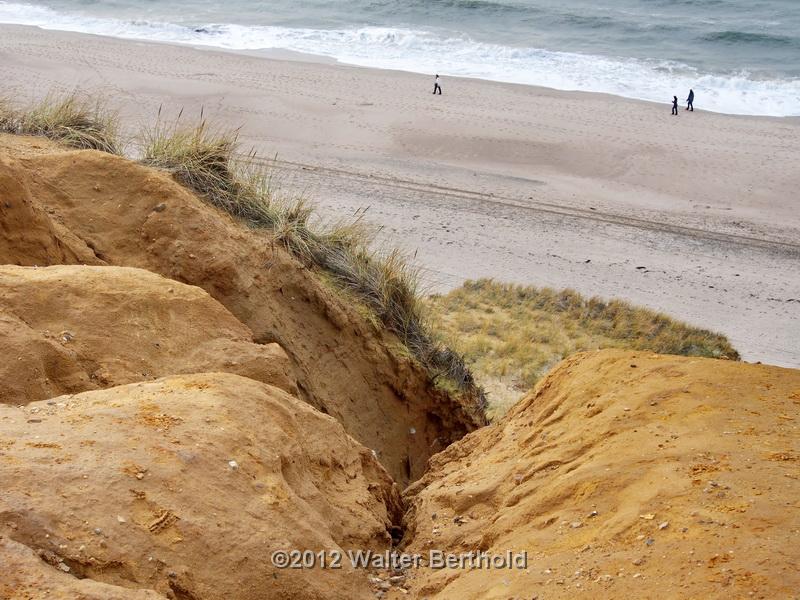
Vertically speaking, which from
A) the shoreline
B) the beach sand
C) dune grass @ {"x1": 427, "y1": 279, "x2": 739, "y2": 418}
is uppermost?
the shoreline

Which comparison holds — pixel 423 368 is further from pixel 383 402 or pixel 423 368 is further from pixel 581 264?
pixel 581 264

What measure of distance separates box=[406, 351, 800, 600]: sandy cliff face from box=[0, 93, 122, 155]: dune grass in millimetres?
5829

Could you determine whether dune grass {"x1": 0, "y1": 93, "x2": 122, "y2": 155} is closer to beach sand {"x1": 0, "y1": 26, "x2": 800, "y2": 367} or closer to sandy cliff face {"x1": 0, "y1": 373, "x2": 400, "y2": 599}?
sandy cliff face {"x1": 0, "y1": 373, "x2": 400, "y2": 599}

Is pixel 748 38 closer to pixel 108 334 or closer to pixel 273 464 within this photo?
pixel 108 334

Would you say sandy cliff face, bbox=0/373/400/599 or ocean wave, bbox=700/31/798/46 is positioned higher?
ocean wave, bbox=700/31/798/46

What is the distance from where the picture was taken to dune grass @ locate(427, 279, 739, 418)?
539 inches

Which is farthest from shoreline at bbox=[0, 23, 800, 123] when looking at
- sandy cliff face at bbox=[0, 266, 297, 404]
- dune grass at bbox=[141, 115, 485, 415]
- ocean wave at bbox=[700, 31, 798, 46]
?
sandy cliff face at bbox=[0, 266, 297, 404]

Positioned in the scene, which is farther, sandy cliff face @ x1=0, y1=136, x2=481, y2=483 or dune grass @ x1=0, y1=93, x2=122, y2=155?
dune grass @ x1=0, y1=93, x2=122, y2=155

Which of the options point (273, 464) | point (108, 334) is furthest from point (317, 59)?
point (273, 464)

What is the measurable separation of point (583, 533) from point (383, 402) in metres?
4.68

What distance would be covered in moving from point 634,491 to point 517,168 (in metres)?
20.6

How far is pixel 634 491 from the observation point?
454 cm

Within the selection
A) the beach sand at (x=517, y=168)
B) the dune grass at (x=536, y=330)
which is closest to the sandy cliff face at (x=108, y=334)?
the dune grass at (x=536, y=330)

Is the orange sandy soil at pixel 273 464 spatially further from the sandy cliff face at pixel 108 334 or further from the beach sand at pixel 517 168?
the beach sand at pixel 517 168
